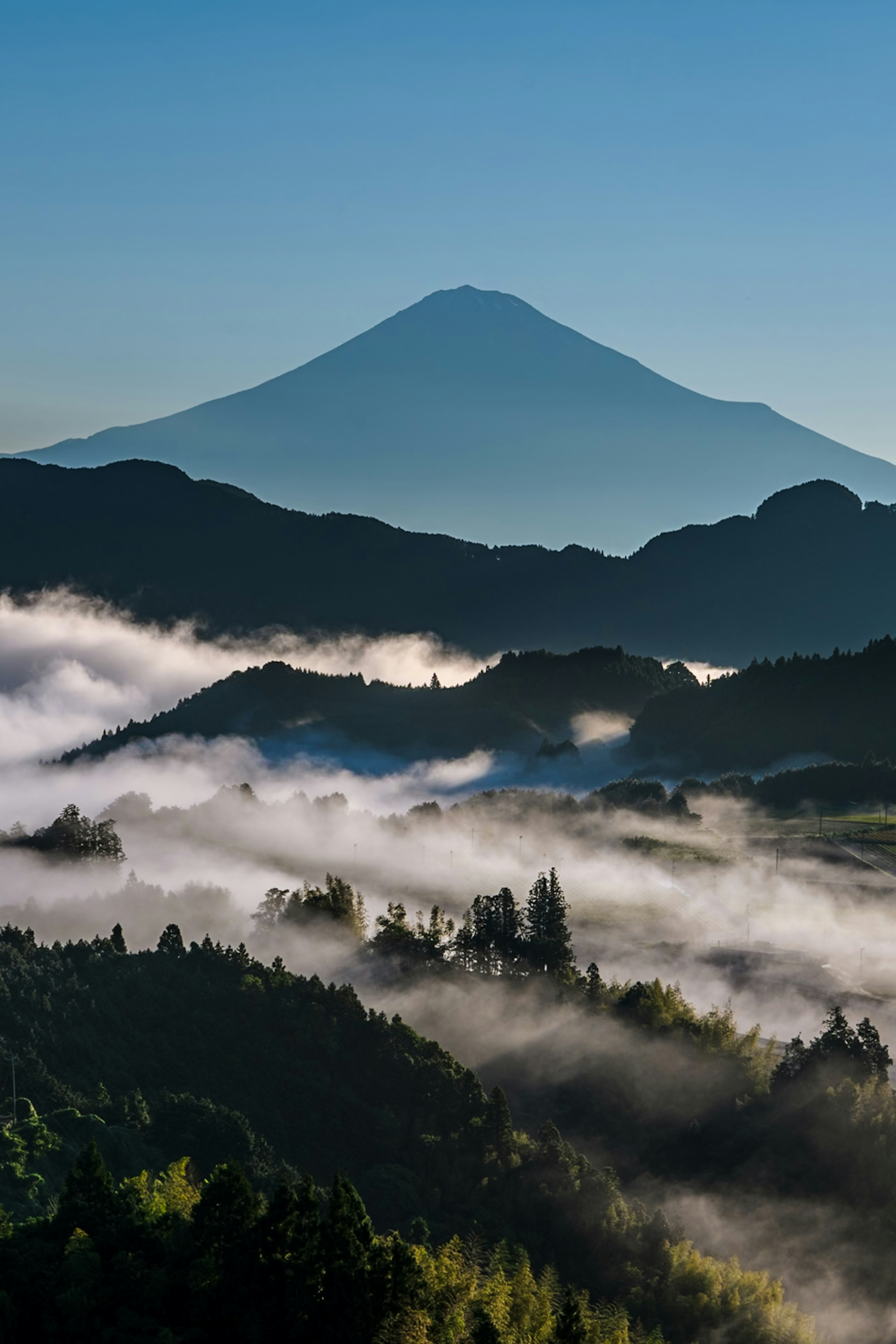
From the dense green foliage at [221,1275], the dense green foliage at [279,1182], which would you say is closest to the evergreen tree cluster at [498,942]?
the dense green foliage at [279,1182]

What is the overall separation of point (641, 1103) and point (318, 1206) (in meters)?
53.5

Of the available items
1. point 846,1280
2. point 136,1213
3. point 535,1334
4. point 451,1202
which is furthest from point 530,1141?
point 136,1213

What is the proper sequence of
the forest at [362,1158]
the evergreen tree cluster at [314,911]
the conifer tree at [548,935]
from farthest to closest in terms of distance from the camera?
the evergreen tree cluster at [314,911] < the conifer tree at [548,935] < the forest at [362,1158]

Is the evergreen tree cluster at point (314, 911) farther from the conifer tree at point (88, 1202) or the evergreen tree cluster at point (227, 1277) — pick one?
the conifer tree at point (88, 1202)

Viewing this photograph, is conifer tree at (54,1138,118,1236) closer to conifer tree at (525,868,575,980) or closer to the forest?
the forest

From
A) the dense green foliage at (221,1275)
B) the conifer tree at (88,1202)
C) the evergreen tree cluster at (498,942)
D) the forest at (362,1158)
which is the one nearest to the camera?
the dense green foliage at (221,1275)

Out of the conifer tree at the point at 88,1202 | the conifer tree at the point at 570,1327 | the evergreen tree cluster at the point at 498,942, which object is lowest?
the conifer tree at the point at 570,1327

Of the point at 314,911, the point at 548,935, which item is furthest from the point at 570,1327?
the point at 314,911

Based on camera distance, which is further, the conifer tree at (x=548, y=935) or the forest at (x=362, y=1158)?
the conifer tree at (x=548, y=935)

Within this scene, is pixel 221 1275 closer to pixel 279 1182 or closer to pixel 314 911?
pixel 279 1182

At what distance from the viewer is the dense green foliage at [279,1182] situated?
73312mm

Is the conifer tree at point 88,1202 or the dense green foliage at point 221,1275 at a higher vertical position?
the conifer tree at point 88,1202

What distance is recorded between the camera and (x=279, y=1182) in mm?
98750

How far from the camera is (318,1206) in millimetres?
78625
